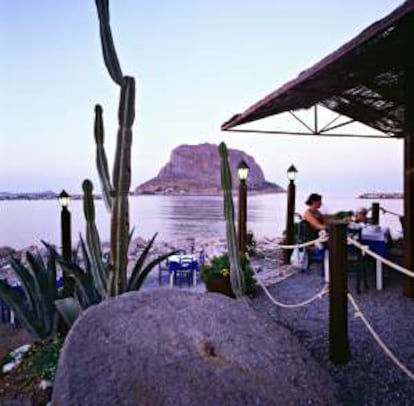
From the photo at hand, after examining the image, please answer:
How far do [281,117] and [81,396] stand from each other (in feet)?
19.6

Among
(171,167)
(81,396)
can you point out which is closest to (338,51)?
(81,396)

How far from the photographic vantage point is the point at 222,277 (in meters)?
4.76

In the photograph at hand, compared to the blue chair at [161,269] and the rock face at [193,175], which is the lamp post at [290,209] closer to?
the blue chair at [161,269]

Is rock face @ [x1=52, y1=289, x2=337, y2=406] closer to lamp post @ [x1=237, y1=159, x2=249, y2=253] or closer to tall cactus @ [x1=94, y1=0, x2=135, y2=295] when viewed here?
tall cactus @ [x1=94, y1=0, x2=135, y2=295]

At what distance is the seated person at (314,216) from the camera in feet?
18.6

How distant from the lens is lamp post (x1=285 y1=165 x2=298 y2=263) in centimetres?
701

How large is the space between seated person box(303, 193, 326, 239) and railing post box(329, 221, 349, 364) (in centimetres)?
292

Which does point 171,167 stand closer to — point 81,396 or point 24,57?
point 24,57

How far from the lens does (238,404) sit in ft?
6.21

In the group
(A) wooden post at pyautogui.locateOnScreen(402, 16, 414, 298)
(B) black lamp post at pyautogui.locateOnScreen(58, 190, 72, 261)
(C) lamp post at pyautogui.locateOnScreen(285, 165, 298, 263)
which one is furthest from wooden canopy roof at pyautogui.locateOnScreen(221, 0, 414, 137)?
(B) black lamp post at pyautogui.locateOnScreen(58, 190, 72, 261)

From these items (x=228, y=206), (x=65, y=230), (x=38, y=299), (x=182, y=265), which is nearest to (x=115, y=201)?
(x=228, y=206)

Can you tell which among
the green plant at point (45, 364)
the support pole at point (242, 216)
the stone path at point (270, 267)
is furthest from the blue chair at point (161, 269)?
the green plant at point (45, 364)

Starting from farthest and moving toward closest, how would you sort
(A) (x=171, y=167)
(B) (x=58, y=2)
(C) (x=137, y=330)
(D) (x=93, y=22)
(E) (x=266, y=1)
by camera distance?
(A) (x=171, y=167)
(E) (x=266, y=1)
(B) (x=58, y=2)
(D) (x=93, y=22)
(C) (x=137, y=330)

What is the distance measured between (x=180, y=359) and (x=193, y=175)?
262 ft
